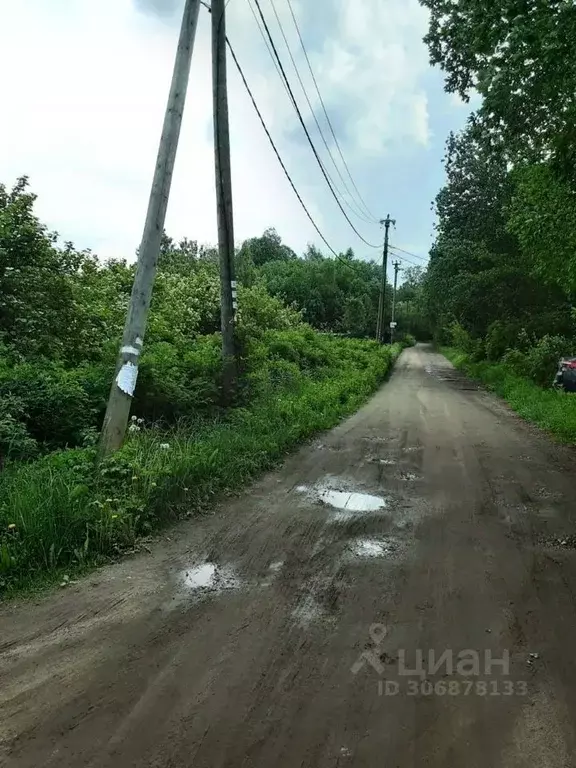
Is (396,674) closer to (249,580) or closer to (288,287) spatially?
(249,580)

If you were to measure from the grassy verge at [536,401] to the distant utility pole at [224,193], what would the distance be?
647 centimetres

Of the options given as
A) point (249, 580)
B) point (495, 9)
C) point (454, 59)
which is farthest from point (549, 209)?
point (249, 580)

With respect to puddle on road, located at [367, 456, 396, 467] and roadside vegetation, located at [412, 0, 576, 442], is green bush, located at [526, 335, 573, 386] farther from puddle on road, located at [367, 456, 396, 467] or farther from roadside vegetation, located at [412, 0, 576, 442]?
puddle on road, located at [367, 456, 396, 467]

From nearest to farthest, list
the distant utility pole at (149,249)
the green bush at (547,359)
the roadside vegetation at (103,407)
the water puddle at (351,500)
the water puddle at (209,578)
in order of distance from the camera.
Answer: the water puddle at (209,578)
the roadside vegetation at (103,407)
the water puddle at (351,500)
the distant utility pole at (149,249)
the green bush at (547,359)

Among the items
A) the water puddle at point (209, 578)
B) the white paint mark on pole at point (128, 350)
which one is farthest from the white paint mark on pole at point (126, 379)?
the water puddle at point (209, 578)

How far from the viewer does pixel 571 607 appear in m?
3.97

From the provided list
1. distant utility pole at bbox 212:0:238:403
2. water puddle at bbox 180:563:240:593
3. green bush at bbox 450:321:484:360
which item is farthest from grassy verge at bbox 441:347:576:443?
water puddle at bbox 180:563:240:593

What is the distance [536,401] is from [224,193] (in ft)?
33.3

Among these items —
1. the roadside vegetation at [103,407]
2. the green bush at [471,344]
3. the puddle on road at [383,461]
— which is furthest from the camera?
the green bush at [471,344]

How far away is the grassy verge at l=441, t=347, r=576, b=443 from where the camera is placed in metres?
11.3

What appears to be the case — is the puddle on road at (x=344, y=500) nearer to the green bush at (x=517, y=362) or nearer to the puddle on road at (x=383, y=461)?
the puddle on road at (x=383, y=461)

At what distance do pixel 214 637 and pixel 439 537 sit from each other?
8.67 feet

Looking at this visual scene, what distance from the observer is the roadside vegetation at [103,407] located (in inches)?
192

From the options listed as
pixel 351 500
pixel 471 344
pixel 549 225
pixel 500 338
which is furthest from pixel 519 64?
pixel 471 344
